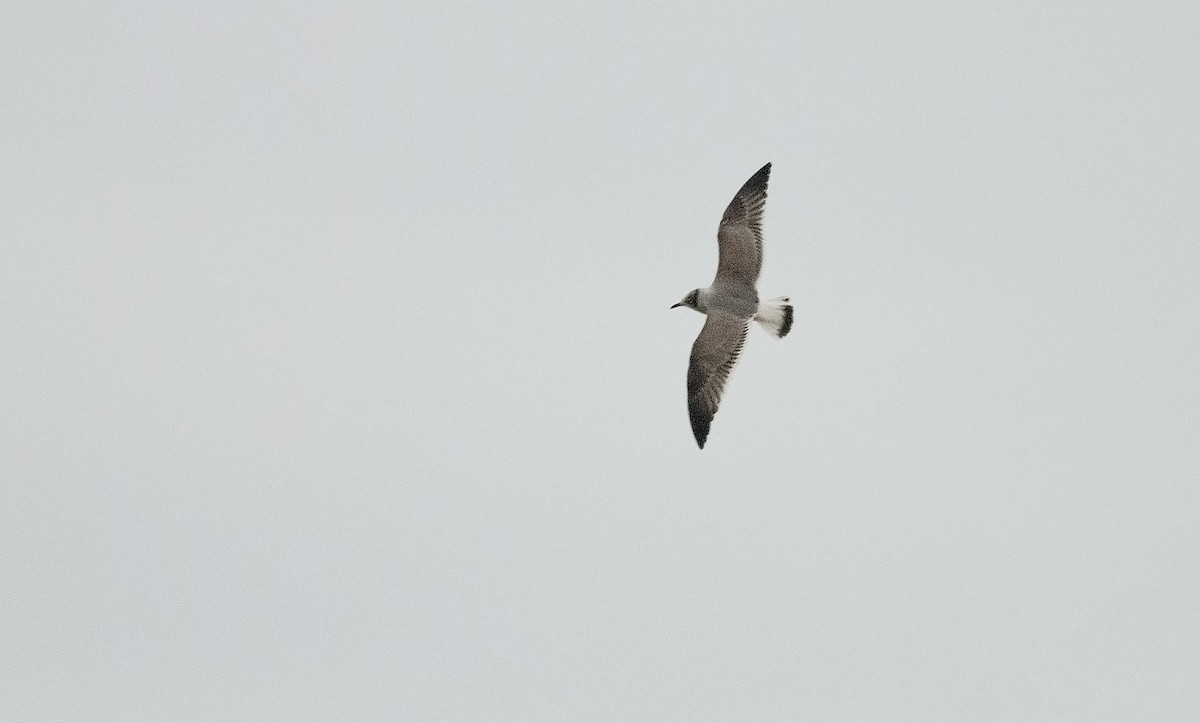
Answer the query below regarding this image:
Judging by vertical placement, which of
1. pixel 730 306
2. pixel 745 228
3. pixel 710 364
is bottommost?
pixel 710 364

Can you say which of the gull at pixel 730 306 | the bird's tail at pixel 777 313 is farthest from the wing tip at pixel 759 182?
the bird's tail at pixel 777 313

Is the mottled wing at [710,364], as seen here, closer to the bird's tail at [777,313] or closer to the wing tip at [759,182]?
the bird's tail at [777,313]

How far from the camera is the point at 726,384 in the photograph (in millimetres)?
20469

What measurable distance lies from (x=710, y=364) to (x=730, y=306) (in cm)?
60

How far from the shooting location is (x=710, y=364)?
20516 millimetres

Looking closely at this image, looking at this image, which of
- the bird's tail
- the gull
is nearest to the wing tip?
the gull

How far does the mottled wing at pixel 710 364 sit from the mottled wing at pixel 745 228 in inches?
21.0

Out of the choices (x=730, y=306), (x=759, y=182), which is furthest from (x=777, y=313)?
(x=759, y=182)

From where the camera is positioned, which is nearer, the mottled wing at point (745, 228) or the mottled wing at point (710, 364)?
the mottled wing at point (745, 228)

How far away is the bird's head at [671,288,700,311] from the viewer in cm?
2025

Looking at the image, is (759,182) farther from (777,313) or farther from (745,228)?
(777,313)

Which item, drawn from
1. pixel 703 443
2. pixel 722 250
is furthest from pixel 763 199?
pixel 703 443

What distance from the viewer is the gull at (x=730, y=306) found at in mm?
19984

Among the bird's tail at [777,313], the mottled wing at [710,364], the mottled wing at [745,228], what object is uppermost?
the mottled wing at [745,228]
